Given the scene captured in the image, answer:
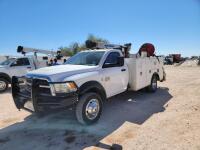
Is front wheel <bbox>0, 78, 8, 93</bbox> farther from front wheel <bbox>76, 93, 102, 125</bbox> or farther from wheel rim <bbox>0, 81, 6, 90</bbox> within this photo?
front wheel <bbox>76, 93, 102, 125</bbox>

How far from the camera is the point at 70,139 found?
407 cm

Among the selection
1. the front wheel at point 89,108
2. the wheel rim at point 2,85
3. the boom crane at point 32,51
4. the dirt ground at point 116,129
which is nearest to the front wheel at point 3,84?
the wheel rim at point 2,85

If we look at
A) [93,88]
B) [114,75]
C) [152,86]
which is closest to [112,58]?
[114,75]

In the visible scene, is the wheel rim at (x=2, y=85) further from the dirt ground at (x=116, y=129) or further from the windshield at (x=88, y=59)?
the windshield at (x=88, y=59)

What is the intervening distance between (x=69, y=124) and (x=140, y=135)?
1903 mm

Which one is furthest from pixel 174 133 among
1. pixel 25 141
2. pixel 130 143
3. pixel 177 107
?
pixel 25 141

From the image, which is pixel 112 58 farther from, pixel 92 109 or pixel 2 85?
pixel 2 85

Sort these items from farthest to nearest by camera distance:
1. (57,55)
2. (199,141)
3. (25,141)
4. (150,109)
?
(57,55), (150,109), (25,141), (199,141)

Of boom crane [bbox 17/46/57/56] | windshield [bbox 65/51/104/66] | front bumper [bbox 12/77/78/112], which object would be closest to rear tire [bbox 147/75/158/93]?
windshield [bbox 65/51/104/66]

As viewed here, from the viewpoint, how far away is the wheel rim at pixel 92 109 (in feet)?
15.2

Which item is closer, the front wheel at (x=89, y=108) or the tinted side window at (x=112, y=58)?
the front wheel at (x=89, y=108)

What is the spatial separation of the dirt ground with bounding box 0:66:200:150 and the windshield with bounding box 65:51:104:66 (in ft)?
5.26

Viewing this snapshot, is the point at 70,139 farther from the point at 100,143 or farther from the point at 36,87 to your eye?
the point at 36,87

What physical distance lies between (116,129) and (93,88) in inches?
45.9
